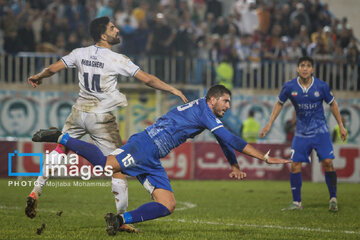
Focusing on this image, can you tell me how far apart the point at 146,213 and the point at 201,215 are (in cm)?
292

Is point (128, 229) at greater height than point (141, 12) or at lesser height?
lesser

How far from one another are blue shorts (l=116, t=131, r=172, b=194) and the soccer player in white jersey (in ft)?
2.70

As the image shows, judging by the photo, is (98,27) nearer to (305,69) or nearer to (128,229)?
(128,229)

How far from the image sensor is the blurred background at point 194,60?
18500 mm

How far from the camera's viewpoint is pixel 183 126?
748cm

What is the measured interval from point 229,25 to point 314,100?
988 cm

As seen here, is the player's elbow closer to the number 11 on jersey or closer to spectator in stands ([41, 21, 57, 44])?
the number 11 on jersey

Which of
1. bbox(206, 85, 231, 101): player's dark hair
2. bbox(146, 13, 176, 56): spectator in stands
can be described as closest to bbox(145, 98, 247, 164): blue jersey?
bbox(206, 85, 231, 101): player's dark hair

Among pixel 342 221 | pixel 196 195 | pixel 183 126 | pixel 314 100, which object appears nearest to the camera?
pixel 183 126

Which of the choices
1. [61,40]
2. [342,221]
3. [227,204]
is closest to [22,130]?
[61,40]

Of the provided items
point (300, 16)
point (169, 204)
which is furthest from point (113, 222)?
point (300, 16)

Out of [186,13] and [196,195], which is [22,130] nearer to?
[186,13]

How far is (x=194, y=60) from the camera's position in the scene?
20.2 m

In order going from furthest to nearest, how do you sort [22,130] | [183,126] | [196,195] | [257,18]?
[257,18] → [22,130] → [196,195] → [183,126]
